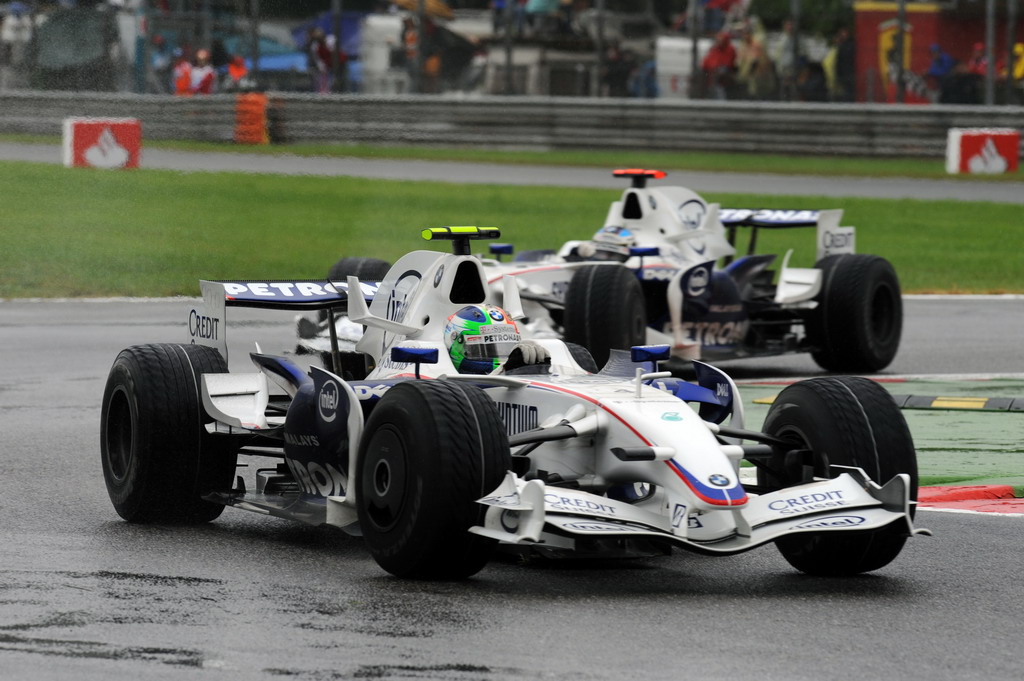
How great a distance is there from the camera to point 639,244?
15.4 m

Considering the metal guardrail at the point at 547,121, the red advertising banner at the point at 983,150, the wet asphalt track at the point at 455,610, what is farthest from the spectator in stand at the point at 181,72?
the wet asphalt track at the point at 455,610

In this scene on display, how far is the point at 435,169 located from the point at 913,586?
25529 mm

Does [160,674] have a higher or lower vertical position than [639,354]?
lower

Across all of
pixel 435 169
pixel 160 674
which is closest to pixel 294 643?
pixel 160 674

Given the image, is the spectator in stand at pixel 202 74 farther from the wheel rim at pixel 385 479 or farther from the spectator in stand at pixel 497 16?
the wheel rim at pixel 385 479

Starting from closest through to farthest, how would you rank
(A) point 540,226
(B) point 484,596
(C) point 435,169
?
(B) point 484,596
(A) point 540,226
(C) point 435,169

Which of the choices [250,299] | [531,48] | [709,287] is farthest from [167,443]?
[531,48]

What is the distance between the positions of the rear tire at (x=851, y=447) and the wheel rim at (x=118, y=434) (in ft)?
10.5

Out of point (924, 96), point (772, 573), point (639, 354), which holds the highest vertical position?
point (924, 96)

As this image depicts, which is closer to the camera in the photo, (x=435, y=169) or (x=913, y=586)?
(x=913, y=586)

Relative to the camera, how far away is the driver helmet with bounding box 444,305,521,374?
862 centimetres

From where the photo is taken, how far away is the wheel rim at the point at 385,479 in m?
7.23

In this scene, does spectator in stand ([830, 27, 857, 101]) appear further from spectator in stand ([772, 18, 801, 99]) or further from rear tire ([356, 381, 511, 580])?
rear tire ([356, 381, 511, 580])

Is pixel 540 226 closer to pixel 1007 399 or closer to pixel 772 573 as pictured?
pixel 1007 399
